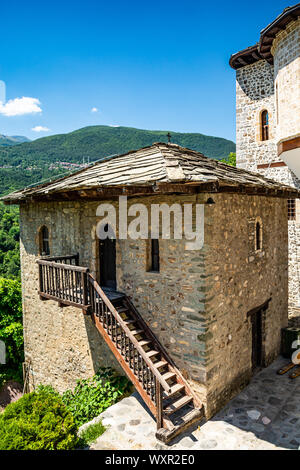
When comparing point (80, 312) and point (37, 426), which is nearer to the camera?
point (37, 426)

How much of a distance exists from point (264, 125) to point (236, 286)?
9.46 meters

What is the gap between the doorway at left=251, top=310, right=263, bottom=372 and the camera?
8625 mm

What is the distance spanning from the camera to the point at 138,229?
7082mm

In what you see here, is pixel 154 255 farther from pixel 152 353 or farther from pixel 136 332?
pixel 152 353

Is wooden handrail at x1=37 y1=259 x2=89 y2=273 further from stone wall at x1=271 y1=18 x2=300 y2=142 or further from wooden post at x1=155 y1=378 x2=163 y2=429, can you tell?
stone wall at x1=271 y1=18 x2=300 y2=142

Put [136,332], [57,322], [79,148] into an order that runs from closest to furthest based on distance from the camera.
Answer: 1. [136,332]
2. [57,322]
3. [79,148]

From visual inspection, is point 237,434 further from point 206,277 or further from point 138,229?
point 138,229

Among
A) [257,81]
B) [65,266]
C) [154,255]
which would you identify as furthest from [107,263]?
[257,81]

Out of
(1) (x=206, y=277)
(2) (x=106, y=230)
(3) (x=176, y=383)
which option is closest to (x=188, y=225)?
(1) (x=206, y=277)

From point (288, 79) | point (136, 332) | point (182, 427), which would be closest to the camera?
point (182, 427)

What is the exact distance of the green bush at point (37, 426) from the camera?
4.61m

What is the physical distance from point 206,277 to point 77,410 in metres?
3.93

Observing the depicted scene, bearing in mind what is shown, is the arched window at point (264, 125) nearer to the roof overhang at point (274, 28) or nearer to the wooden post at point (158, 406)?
the roof overhang at point (274, 28)

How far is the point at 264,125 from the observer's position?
1421cm
